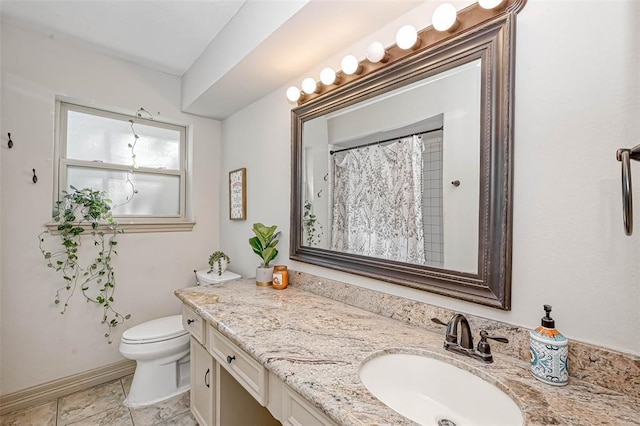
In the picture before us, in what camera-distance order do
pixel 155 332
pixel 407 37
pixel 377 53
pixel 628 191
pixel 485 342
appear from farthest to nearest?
pixel 155 332
pixel 377 53
pixel 407 37
pixel 485 342
pixel 628 191

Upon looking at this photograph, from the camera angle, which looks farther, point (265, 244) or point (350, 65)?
point (265, 244)

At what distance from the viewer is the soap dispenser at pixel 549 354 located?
2.45 feet

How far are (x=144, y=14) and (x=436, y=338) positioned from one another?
2.26 metres

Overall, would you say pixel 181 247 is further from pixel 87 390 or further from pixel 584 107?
pixel 584 107

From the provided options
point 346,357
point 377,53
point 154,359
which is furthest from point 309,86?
point 154,359

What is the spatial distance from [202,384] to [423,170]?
157cm

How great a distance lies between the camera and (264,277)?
5.98 ft

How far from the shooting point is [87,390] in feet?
6.70

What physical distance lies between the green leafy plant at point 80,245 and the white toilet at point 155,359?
42cm

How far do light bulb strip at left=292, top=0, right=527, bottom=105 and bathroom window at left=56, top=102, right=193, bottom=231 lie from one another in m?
1.73

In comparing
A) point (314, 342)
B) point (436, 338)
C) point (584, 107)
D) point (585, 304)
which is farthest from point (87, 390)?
point (584, 107)

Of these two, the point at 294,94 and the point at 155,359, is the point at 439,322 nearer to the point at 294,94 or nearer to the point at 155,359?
the point at 294,94

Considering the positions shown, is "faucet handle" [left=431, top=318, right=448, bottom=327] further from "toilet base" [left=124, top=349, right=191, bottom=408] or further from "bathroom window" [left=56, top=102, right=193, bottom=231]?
"bathroom window" [left=56, top=102, right=193, bottom=231]

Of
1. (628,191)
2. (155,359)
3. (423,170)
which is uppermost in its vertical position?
(423,170)
